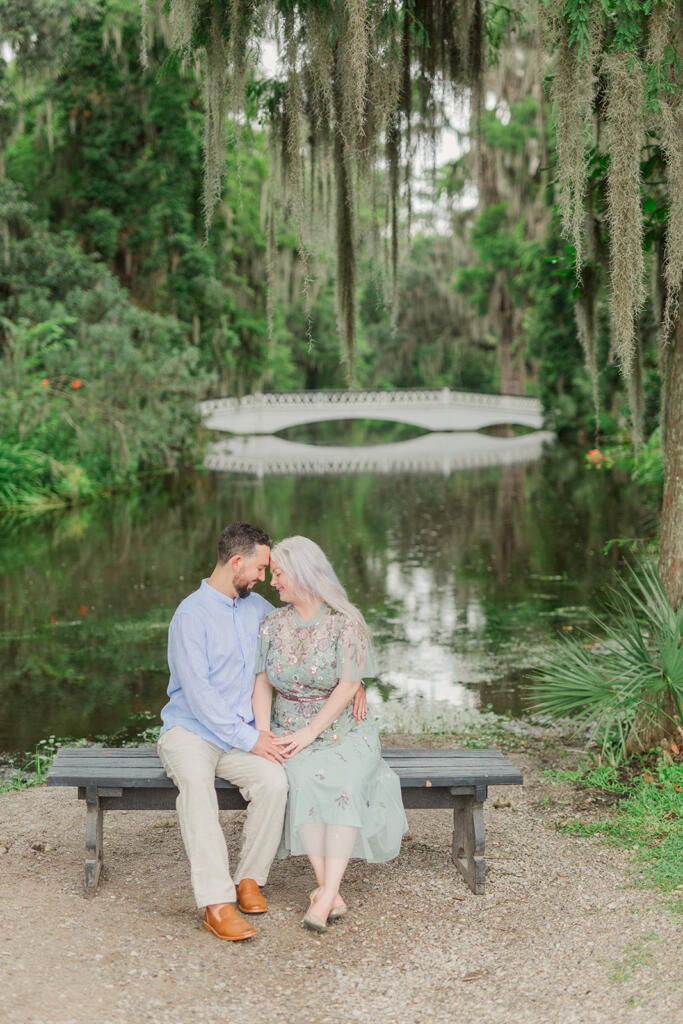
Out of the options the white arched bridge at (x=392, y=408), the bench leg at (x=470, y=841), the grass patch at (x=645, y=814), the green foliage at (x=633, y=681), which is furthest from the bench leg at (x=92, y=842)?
the white arched bridge at (x=392, y=408)

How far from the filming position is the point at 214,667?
3.86 m

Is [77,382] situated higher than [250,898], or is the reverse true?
[77,382]

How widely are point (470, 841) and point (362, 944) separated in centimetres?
60

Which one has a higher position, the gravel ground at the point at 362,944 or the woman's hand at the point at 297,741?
the woman's hand at the point at 297,741

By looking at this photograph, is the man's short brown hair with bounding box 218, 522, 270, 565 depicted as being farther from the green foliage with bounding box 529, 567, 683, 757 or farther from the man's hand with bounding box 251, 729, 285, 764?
the green foliage with bounding box 529, 567, 683, 757

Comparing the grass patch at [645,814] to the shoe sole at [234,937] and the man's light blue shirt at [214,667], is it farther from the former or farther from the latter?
the man's light blue shirt at [214,667]

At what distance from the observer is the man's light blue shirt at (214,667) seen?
12.4 ft

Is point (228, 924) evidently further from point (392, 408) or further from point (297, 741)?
point (392, 408)

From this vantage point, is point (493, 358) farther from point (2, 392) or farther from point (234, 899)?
point (234, 899)

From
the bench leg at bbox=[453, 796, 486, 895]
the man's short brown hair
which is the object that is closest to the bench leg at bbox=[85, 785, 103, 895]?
the man's short brown hair

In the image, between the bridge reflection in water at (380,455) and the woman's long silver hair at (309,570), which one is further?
the bridge reflection in water at (380,455)

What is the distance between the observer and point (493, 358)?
5738cm

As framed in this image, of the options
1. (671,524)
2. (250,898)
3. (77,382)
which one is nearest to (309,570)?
(250,898)

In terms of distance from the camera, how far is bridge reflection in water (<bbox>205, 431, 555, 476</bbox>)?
2927 centimetres
